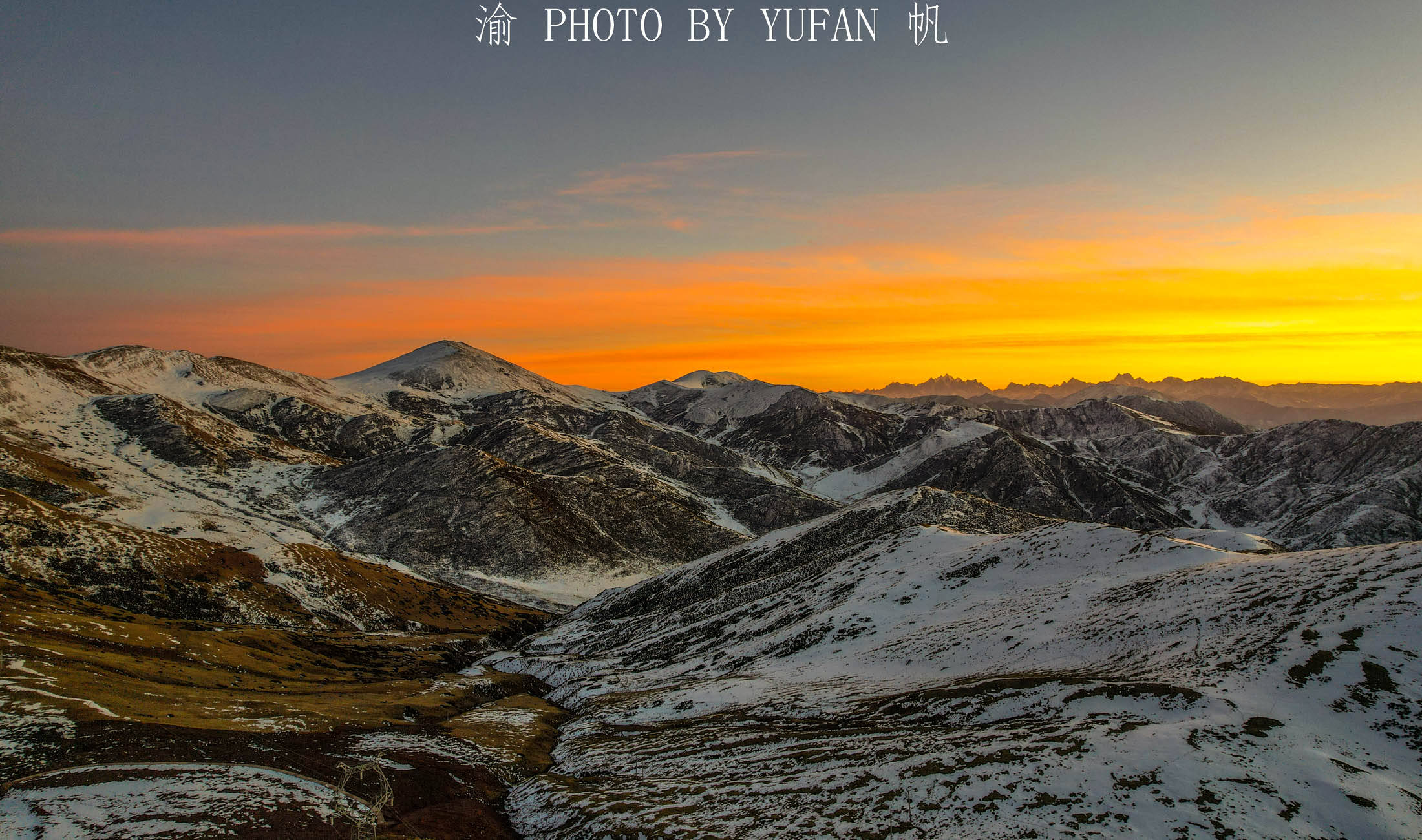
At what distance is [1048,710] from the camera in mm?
41000

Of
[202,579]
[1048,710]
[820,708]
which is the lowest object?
[202,579]

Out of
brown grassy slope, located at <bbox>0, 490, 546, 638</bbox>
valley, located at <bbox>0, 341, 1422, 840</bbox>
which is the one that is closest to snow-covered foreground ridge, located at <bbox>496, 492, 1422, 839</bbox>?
valley, located at <bbox>0, 341, 1422, 840</bbox>

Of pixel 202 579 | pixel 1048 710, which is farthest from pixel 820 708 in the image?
pixel 202 579

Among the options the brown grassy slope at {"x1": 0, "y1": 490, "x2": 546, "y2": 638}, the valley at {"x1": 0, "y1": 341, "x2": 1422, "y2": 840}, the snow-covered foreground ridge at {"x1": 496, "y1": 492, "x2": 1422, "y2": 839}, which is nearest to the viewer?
the snow-covered foreground ridge at {"x1": 496, "y1": 492, "x2": 1422, "y2": 839}

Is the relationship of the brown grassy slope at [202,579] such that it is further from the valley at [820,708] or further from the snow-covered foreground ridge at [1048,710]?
the snow-covered foreground ridge at [1048,710]

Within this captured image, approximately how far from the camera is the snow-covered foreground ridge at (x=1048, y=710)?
29344 millimetres

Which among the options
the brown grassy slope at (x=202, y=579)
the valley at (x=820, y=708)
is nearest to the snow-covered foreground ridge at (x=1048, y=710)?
the valley at (x=820, y=708)

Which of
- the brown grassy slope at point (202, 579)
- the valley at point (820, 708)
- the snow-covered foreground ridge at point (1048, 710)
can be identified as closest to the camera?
the snow-covered foreground ridge at point (1048, 710)

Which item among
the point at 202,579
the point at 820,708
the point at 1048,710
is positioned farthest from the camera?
the point at 202,579

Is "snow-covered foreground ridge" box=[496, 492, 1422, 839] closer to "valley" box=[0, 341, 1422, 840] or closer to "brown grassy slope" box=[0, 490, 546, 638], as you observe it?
"valley" box=[0, 341, 1422, 840]

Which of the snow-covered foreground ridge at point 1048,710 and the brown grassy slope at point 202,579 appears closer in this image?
the snow-covered foreground ridge at point 1048,710

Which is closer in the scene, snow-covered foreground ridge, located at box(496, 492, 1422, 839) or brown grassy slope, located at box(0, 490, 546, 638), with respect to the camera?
snow-covered foreground ridge, located at box(496, 492, 1422, 839)

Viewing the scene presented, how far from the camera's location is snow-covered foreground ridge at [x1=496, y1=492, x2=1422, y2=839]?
1155 inches

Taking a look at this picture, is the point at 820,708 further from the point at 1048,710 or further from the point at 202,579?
the point at 202,579
